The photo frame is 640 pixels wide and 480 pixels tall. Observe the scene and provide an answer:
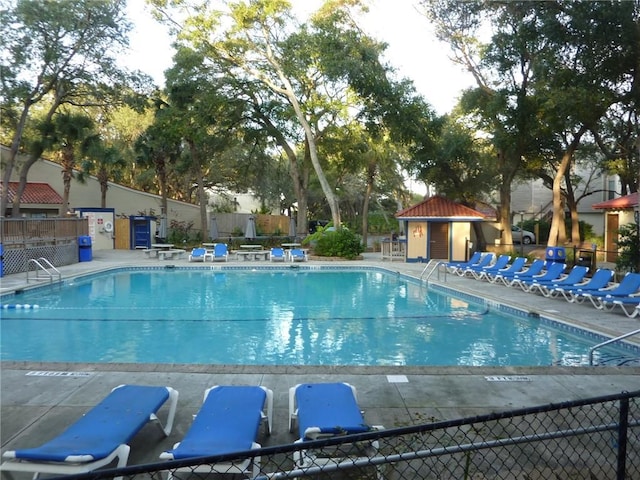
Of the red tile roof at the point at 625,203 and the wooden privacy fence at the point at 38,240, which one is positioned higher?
the red tile roof at the point at 625,203

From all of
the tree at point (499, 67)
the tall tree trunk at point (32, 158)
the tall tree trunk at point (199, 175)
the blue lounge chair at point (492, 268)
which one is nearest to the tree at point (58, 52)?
the tall tree trunk at point (32, 158)

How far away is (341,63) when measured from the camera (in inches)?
818

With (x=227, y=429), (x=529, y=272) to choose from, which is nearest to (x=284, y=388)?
(x=227, y=429)

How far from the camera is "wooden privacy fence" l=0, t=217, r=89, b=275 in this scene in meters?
15.9

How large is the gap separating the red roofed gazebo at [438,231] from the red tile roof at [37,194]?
19.4 metres

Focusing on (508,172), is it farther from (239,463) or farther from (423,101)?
(239,463)

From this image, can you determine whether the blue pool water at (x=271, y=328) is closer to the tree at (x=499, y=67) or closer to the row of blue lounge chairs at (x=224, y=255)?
the row of blue lounge chairs at (x=224, y=255)

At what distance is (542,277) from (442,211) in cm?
963

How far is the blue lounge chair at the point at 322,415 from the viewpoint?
3.57m

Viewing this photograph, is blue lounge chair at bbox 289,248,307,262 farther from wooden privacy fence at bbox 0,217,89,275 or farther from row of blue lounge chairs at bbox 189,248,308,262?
wooden privacy fence at bbox 0,217,89,275

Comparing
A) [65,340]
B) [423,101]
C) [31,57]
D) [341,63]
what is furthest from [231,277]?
[31,57]

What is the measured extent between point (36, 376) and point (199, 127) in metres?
20.9

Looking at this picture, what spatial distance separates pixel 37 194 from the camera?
2742 cm

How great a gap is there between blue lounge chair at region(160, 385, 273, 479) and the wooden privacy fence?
13.9m
